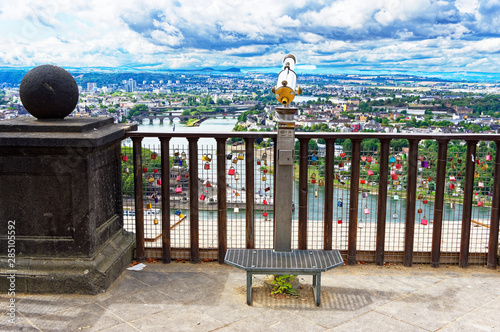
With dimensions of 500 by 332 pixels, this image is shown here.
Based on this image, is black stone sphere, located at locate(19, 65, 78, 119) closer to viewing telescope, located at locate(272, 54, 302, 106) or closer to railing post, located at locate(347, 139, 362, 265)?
viewing telescope, located at locate(272, 54, 302, 106)

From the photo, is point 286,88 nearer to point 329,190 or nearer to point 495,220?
point 329,190

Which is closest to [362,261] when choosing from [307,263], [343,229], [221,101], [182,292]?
[343,229]

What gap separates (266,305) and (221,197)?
4.59ft

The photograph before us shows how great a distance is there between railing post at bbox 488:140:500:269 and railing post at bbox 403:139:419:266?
811 mm

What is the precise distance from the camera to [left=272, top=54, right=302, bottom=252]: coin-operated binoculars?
3885 millimetres

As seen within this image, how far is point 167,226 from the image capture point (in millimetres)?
5047

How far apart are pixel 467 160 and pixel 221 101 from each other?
25148 millimetres

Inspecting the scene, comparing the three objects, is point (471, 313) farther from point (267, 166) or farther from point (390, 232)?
point (267, 166)

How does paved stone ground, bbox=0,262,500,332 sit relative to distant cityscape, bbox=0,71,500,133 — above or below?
below

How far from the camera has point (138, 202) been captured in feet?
16.5

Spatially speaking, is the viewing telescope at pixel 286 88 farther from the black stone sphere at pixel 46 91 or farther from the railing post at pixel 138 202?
the black stone sphere at pixel 46 91

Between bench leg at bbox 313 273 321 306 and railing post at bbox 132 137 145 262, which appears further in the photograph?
railing post at bbox 132 137 145 262

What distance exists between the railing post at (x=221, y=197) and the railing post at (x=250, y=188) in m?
0.24

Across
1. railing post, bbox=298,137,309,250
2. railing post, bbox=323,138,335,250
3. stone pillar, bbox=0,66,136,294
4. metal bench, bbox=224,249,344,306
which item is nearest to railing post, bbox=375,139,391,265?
railing post, bbox=323,138,335,250
